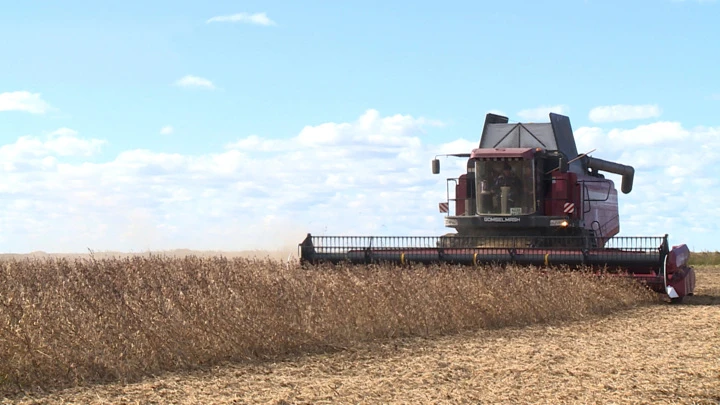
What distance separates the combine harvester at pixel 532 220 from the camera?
13.7m

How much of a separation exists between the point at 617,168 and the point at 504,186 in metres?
4.46

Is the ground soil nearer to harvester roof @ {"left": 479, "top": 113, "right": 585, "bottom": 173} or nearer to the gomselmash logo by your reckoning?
the gomselmash logo

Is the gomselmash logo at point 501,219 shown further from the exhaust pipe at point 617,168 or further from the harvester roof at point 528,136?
the exhaust pipe at point 617,168

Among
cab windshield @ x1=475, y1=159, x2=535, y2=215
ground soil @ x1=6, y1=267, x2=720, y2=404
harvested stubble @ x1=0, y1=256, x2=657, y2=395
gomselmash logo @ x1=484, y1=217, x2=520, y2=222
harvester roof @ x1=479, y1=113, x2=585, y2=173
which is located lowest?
ground soil @ x1=6, y1=267, x2=720, y2=404

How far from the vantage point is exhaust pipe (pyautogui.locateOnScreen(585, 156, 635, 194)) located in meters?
18.3

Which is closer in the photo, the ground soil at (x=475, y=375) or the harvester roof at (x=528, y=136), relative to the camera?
the ground soil at (x=475, y=375)

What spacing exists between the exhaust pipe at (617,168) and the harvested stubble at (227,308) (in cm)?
498

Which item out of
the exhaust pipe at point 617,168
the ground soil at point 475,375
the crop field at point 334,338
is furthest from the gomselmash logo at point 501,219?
the ground soil at point 475,375

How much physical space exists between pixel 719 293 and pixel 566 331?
7.38 meters

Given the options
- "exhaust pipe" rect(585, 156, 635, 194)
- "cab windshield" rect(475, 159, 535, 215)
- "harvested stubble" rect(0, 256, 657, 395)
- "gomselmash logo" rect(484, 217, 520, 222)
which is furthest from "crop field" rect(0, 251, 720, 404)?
"exhaust pipe" rect(585, 156, 635, 194)

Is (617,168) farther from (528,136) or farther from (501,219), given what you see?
(501,219)

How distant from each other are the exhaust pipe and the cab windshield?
2.67 m

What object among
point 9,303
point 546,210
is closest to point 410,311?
point 9,303

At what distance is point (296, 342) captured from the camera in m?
8.87
